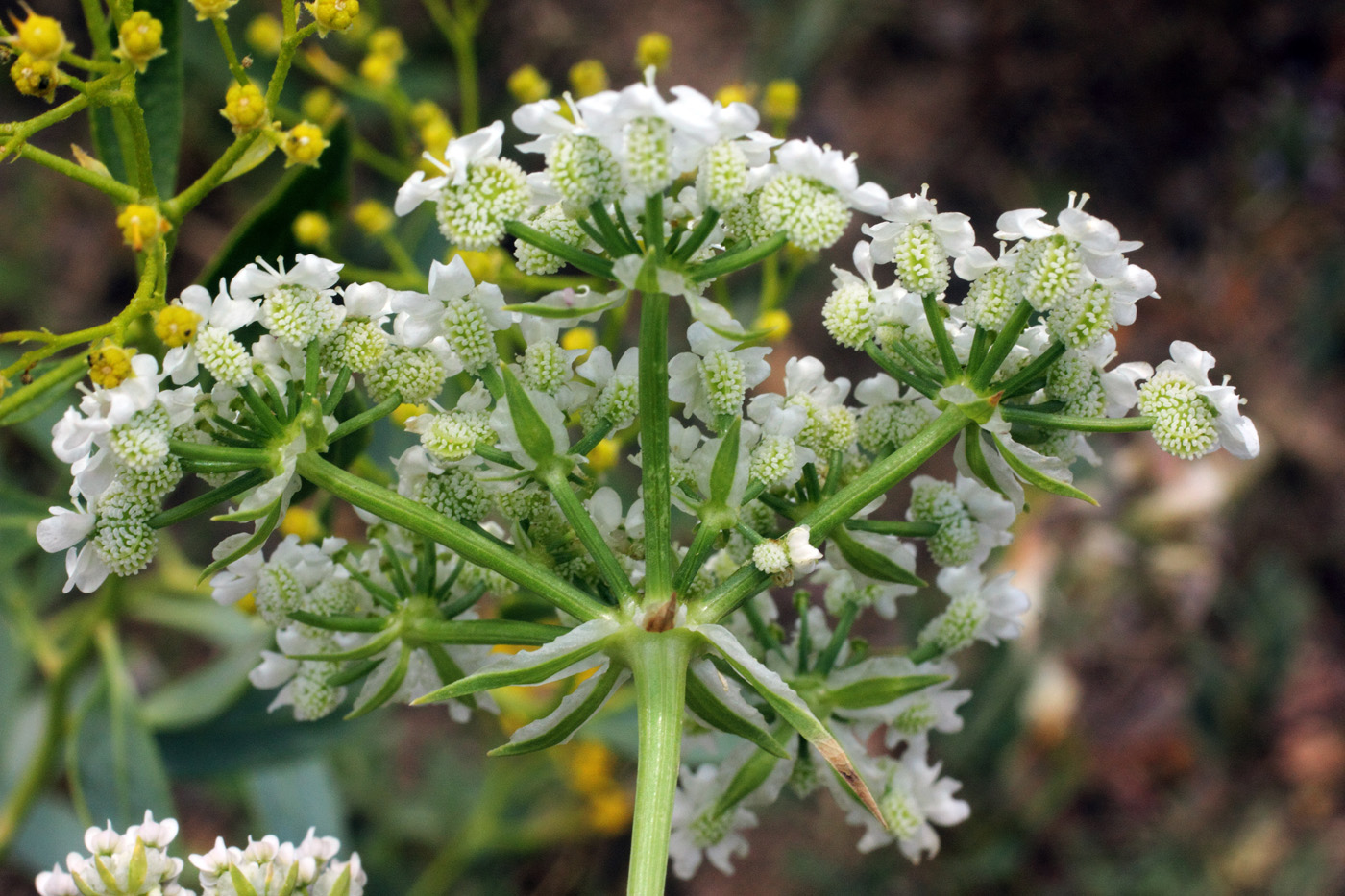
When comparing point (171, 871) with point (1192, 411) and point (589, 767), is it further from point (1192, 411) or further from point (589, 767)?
point (589, 767)

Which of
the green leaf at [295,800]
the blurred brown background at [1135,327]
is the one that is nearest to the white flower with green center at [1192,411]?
the green leaf at [295,800]

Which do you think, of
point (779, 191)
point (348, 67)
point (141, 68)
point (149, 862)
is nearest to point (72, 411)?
point (141, 68)

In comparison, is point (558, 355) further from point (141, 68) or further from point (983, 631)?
point (983, 631)

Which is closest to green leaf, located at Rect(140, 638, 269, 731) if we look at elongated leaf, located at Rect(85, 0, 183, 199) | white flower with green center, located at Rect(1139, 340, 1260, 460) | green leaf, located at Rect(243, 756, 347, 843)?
green leaf, located at Rect(243, 756, 347, 843)

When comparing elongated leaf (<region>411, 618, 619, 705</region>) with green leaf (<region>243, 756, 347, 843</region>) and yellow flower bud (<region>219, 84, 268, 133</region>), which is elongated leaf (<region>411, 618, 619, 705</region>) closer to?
yellow flower bud (<region>219, 84, 268, 133</region>)

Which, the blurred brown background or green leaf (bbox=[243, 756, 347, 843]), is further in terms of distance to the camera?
the blurred brown background
